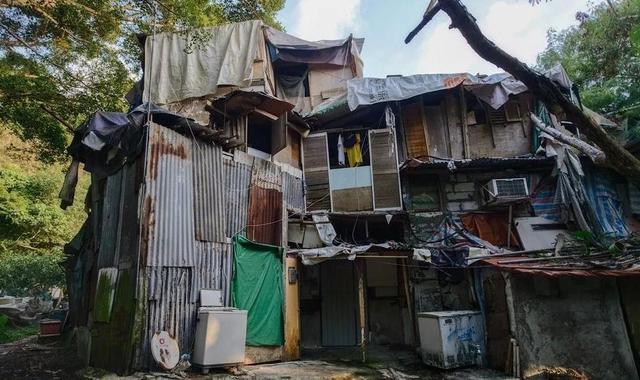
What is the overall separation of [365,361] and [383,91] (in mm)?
8594

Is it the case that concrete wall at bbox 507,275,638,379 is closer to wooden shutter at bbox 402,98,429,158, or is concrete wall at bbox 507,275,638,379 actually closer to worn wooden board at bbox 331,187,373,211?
worn wooden board at bbox 331,187,373,211

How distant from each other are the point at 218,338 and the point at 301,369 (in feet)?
7.12

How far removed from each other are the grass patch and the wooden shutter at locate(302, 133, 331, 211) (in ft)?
43.6

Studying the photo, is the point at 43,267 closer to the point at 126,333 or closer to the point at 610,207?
the point at 126,333

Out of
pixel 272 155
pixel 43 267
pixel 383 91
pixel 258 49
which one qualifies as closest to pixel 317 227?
pixel 272 155

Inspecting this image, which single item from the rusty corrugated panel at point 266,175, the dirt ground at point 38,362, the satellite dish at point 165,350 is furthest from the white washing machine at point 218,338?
the rusty corrugated panel at point 266,175

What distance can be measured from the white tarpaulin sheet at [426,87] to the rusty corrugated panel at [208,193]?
5369 mm

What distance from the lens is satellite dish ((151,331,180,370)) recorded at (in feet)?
24.4

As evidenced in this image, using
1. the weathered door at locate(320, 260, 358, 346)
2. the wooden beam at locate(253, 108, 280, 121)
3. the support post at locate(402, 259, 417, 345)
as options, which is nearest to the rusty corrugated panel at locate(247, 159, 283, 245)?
the wooden beam at locate(253, 108, 280, 121)

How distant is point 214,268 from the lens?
9062mm

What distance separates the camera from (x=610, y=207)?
41.9ft

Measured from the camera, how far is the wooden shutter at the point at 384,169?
505 inches

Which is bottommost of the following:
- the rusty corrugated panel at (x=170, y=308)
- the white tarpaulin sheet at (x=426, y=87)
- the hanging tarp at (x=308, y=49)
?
the rusty corrugated panel at (x=170, y=308)

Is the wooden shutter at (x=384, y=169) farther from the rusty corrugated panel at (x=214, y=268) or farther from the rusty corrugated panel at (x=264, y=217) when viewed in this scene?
the rusty corrugated panel at (x=214, y=268)
